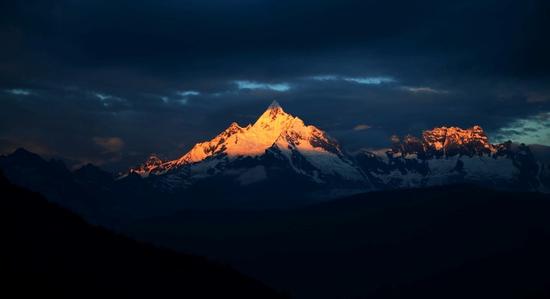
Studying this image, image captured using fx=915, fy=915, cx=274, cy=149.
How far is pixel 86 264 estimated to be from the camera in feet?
496

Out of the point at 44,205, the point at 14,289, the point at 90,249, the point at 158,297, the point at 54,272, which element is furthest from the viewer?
the point at 44,205

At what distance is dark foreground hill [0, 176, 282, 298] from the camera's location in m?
135

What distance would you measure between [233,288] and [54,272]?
38.4m

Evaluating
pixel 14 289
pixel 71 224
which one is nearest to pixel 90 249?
pixel 71 224

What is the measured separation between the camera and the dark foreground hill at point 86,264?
444ft

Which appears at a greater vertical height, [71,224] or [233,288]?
[71,224]

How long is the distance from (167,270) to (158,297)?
14714mm

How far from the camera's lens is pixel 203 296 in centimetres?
15862

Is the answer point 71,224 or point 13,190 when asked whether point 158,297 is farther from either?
point 13,190

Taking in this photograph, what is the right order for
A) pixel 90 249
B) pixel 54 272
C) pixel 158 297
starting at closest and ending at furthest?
1. pixel 54 272
2. pixel 158 297
3. pixel 90 249

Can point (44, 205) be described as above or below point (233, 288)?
above

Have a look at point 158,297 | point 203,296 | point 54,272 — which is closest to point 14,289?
point 54,272

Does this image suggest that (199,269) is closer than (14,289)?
No

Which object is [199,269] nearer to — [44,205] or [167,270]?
[167,270]
